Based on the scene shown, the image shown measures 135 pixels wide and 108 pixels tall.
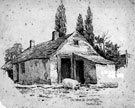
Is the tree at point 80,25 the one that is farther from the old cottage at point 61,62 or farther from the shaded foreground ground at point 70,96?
the shaded foreground ground at point 70,96

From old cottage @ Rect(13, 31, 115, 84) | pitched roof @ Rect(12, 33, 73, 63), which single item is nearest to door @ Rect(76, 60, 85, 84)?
old cottage @ Rect(13, 31, 115, 84)

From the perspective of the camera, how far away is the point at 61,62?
3.36m

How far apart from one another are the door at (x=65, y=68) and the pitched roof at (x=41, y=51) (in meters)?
0.15

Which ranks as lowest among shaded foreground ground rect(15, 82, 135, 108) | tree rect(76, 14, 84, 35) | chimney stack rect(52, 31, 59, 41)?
shaded foreground ground rect(15, 82, 135, 108)

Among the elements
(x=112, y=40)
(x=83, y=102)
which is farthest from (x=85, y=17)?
(x=83, y=102)

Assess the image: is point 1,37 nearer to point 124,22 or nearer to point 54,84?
point 54,84

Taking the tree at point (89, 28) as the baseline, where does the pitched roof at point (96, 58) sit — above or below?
below

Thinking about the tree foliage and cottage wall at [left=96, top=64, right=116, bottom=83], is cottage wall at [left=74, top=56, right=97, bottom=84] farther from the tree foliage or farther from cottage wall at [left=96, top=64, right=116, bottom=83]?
the tree foliage

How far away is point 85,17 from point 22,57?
2.58 ft

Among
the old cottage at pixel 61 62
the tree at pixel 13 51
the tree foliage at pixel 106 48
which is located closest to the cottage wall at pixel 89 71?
the old cottage at pixel 61 62

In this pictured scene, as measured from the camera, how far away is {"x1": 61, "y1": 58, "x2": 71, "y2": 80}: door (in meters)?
3.34

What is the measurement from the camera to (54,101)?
10.9 ft

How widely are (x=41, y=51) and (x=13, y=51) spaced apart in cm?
29

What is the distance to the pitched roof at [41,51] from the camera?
332cm
